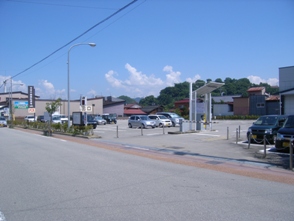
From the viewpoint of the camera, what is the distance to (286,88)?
2833 centimetres

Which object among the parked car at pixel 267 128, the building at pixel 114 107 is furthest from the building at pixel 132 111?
the parked car at pixel 267 128

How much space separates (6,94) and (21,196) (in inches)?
3307

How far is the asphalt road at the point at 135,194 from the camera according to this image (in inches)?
206

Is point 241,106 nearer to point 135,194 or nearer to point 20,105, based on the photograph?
point 20,105

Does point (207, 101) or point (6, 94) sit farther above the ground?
point (6, 94)

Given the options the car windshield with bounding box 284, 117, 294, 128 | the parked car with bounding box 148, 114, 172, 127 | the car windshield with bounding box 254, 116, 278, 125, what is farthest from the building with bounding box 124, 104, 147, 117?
the car windshield with bounding box 284, 117, 294, 128

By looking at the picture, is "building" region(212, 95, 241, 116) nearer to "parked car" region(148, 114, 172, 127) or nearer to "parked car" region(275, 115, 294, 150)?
"parked car" region(148, 114, 172, 127)

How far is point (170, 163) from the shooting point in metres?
10.9

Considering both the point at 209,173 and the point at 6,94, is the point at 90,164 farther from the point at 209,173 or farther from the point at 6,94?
the point at 6,94

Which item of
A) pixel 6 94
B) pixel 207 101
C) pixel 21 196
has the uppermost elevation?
pixel 6 94

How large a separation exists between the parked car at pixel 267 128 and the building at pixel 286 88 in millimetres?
12178

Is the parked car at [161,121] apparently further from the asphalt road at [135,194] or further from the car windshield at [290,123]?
the asphalt road at [135,194]

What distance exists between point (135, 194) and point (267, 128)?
39.3 ft

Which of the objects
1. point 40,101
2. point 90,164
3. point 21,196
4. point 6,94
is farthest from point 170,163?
point 6,94
